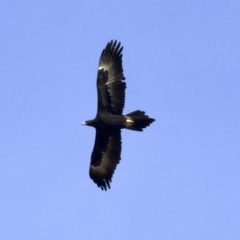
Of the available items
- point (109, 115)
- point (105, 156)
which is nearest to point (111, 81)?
point (109, 115)

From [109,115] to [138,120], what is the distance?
1.63m

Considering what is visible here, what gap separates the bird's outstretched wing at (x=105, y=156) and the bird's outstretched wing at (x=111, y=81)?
1088 millimetres

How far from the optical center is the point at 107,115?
31.6 meters

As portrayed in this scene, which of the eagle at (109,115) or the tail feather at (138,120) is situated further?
the eagle at (109,115)

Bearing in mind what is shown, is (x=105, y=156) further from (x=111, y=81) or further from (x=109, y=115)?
(x=111, y=81)

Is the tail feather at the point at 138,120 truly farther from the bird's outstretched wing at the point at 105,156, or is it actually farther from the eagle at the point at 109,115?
the bird's outstretched wing at the point at 105,156

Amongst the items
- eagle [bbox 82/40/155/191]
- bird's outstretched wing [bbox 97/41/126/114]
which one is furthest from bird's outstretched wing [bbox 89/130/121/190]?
bird's outstretched wing [bbox 97/41/126/114]

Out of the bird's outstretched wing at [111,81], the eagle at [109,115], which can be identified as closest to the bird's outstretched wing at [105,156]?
the eagle at [109,115]

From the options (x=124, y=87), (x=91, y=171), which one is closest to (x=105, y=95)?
(x=124, y=87)

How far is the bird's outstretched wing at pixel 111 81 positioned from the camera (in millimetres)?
31688

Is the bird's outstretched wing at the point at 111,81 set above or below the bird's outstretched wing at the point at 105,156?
above

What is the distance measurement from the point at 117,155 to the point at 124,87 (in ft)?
9.27

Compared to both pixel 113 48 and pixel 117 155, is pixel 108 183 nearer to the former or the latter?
pixel 117 155

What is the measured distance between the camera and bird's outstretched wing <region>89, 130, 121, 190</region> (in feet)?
106
